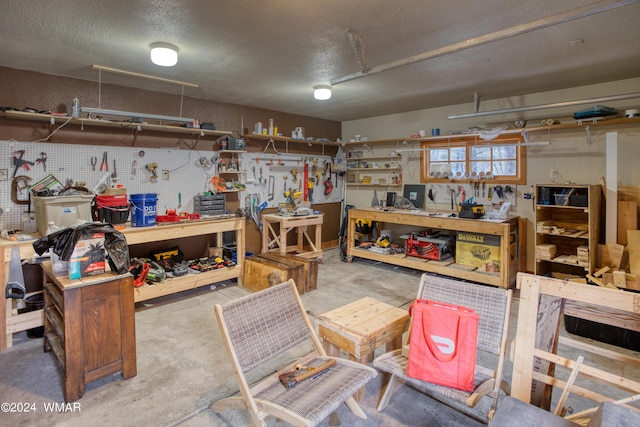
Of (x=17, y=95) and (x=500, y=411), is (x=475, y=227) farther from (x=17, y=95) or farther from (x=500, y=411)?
(x=17, y=95)

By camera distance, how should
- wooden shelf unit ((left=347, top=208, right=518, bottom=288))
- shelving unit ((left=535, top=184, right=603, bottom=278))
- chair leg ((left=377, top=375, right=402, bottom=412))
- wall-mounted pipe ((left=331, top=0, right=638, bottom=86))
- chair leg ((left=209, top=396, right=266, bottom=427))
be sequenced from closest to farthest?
chair leg ((left=209, top=396, right=266, bottom=427)) → wall-mounted pipe ((left=331, top=0, right=638, bottom=86)) → chair leg ((left=377, top=375, right=402, bottom=412)) → shelving unit ((left=535, top=184, right=603, bottom=278)) → wooden shelf unit ((left=347, top=208, right=518, bottom=288))

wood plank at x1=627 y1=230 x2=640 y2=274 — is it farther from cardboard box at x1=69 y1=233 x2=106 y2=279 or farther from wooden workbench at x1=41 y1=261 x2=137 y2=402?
cardboard box at x1=69 y1=233 x2=106 y2=279

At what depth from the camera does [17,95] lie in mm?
3549

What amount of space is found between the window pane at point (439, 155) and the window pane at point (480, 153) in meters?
0.41

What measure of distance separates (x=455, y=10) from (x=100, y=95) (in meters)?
3.80

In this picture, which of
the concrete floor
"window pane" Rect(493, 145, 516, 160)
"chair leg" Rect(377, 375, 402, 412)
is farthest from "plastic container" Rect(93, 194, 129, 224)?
"window pane" Rect(493, 145, 516, 160)

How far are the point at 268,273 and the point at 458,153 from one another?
3.46 meters

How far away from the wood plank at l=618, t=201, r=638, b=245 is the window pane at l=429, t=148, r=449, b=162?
231cm

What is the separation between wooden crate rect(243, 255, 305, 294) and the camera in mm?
4090

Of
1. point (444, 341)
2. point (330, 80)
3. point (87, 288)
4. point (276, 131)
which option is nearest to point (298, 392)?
point (444, 341)

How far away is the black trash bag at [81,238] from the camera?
2295mm

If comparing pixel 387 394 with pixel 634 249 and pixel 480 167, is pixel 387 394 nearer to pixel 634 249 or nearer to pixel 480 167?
pixel 634 249

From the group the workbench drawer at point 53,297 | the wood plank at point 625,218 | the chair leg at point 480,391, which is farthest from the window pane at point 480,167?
the workbench drawer at point 53,297

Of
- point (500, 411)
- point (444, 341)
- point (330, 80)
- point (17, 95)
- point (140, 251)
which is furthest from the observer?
point (140, 251)
